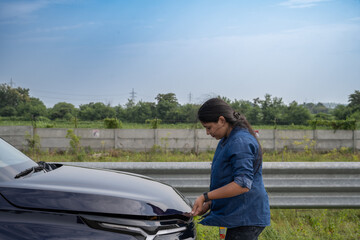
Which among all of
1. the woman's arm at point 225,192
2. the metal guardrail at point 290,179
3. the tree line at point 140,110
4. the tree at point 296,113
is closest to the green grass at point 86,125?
the tree line at point 140,110

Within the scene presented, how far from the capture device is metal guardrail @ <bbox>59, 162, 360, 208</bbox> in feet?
14.1

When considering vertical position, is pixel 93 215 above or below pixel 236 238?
above

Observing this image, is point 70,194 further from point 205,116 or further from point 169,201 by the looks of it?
point 205,116

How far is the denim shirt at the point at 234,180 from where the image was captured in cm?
230

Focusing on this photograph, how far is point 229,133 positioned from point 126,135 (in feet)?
59.2

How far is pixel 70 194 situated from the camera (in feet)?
7.05

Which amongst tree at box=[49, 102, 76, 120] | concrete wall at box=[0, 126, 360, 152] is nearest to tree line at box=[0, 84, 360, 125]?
tree at box=[49, 102, 76, 120]

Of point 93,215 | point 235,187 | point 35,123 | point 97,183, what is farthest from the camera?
point 35,123

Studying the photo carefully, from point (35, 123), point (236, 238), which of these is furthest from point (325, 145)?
point (236, 238)

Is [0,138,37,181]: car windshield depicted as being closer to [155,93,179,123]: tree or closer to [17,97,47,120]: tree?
[155,93,179,123]: tree

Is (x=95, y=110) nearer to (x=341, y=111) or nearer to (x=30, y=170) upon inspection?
(x=341, y=111)

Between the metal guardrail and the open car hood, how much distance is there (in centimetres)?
173

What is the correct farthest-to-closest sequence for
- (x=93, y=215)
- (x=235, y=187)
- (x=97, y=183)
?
(x=97, y=183) → (x=235, y=187) → (x=93, y=215)

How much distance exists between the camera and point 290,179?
445cm
